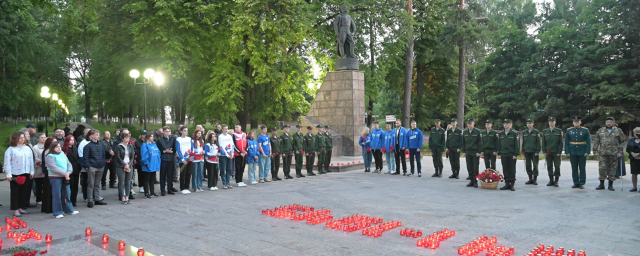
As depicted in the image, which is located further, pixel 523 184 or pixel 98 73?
pixel 98 73

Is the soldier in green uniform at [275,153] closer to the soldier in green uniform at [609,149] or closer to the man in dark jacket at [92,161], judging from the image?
the man in dark jacket at [92,161]

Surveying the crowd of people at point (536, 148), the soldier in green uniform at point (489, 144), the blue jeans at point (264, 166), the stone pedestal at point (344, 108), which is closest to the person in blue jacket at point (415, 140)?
the crowd of people at point (536, 148)

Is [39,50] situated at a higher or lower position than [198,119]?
higher

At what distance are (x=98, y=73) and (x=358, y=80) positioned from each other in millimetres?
26312

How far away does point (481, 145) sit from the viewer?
13.1 m

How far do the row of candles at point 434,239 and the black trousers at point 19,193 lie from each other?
26.2 ft

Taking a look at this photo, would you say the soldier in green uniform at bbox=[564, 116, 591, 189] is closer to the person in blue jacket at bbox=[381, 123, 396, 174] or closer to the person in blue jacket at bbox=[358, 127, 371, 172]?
the person in blue jacket at bbox=[381, 123, 396, 174]

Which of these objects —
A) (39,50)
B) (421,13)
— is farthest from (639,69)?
(39,50)

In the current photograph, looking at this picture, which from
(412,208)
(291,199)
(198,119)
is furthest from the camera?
(198,119)

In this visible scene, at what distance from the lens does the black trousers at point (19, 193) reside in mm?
9016

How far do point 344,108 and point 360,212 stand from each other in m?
12.3

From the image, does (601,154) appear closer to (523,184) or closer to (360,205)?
(523,184)

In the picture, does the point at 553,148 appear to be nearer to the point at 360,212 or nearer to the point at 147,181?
the point at 360,212

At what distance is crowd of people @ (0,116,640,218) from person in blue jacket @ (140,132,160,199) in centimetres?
2
